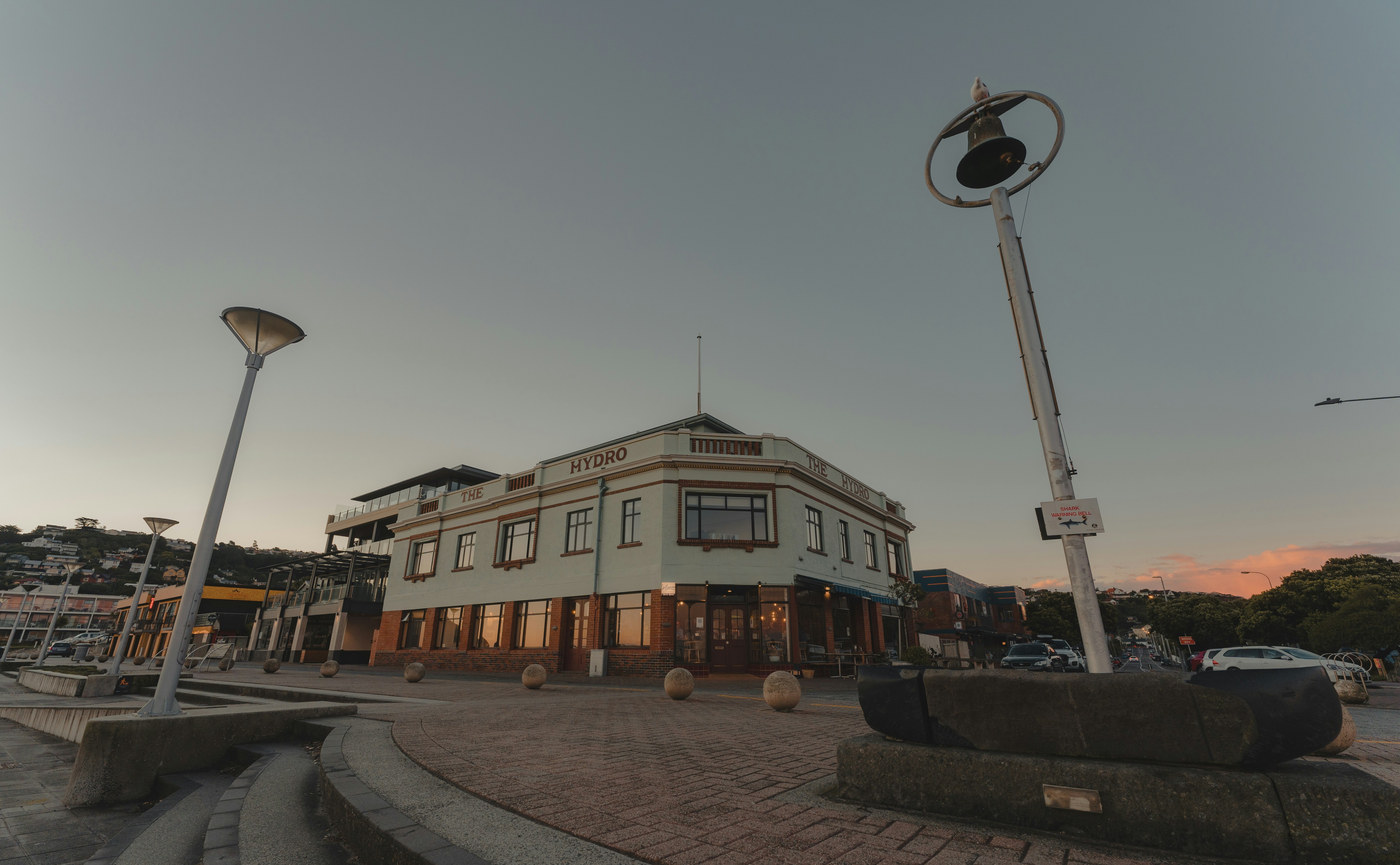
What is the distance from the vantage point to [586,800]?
153 inches

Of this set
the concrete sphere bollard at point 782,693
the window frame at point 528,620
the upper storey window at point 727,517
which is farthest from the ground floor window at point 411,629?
the concrete sphere bollard at point 782,693

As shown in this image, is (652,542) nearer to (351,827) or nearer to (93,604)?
(351,827)

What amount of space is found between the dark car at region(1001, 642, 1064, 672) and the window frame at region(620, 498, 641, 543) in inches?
631

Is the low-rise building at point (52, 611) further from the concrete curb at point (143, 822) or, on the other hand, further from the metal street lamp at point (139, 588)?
the concrete curb at point (143, 822)

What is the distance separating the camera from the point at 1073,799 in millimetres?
3004

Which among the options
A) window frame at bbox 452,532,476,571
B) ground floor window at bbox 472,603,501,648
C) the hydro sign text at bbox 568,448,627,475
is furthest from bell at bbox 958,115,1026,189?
window frame at bbox 452,532,476,571

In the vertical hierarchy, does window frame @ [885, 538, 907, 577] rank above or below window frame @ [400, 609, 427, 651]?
above

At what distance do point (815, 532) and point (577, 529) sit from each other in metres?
10.0

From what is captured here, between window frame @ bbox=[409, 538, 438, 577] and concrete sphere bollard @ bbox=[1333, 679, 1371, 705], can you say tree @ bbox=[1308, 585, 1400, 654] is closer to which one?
concrete sphere bollard @ bbox=[1333, 679, 1371, 705]

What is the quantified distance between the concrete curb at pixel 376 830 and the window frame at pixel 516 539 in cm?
2267

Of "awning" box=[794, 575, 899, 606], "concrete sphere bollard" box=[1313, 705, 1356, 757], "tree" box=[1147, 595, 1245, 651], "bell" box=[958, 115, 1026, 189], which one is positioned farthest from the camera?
"tree" box=[1147, 595, 1245, 651]

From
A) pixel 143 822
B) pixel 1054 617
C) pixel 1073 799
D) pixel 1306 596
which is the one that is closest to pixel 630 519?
pixel 143 822

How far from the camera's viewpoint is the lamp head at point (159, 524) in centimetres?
2183

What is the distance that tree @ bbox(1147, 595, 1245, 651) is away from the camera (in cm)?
5791
